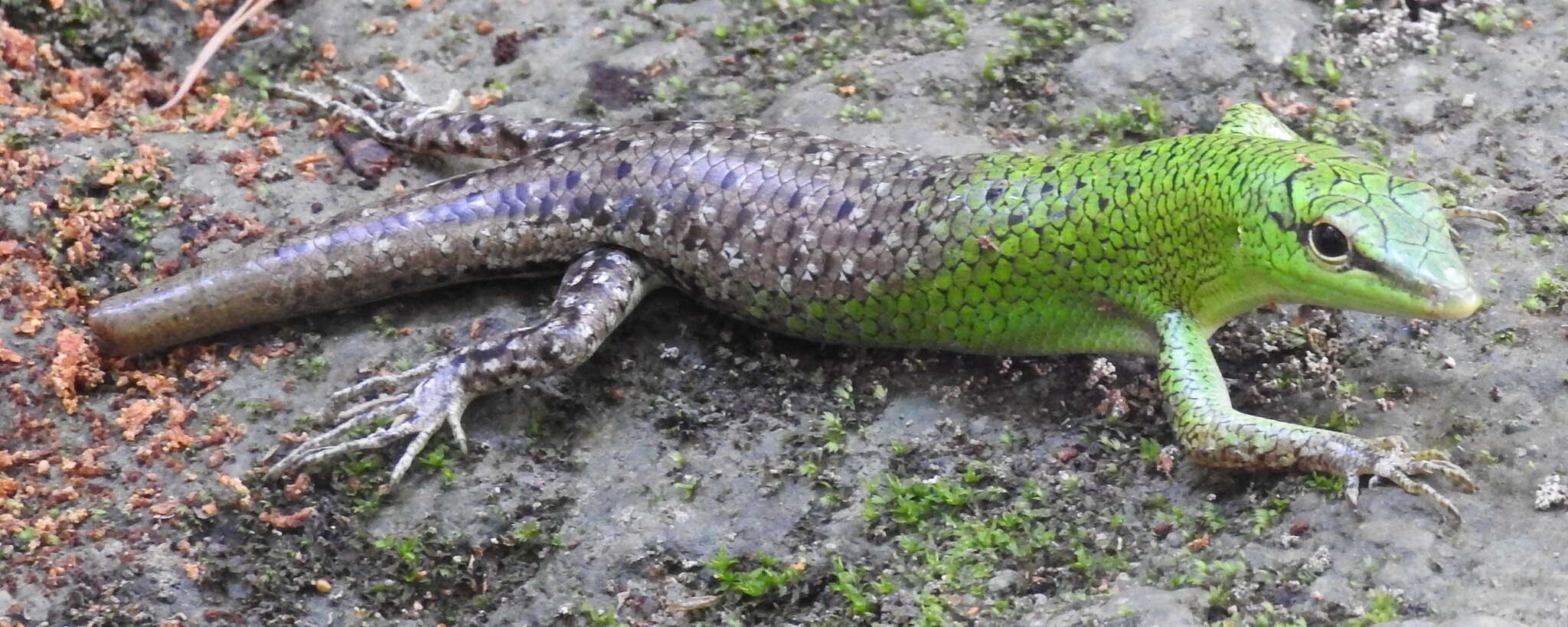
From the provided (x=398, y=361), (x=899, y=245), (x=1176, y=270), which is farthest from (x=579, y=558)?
(x=1176, y=270)

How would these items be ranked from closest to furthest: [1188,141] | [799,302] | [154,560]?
[154,560]
[1188,141]
[799,302]

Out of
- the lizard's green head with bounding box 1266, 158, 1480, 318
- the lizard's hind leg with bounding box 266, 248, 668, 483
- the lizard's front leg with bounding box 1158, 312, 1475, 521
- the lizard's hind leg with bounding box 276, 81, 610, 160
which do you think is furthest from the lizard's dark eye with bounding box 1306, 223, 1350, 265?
the lizard's hind leg with bounding box 276, 81, 610, 160

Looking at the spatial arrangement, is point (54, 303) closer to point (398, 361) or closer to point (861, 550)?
point (398, 361)

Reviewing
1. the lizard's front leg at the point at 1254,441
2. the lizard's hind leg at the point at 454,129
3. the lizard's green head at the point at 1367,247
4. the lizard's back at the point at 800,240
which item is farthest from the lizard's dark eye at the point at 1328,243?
the lizard's hind leg at the point at 454,129

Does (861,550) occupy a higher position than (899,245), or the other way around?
(899,245)

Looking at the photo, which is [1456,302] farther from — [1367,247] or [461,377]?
[461,377]

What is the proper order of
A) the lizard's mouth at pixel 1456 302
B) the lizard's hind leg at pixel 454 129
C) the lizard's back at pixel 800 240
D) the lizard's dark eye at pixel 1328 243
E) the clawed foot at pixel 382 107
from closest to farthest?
1. the lizard's mouth at pixel 1456 302
2. the lizard's dark eye at pixel 1328 243
3. the lizard's back at pixel 800 240
4. the lizard's hind leg at pixel 454 129
5. the clawed foot at pixel 382 107

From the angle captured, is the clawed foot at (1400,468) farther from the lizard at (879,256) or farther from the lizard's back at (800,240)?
the lizard's back at (800,240)
